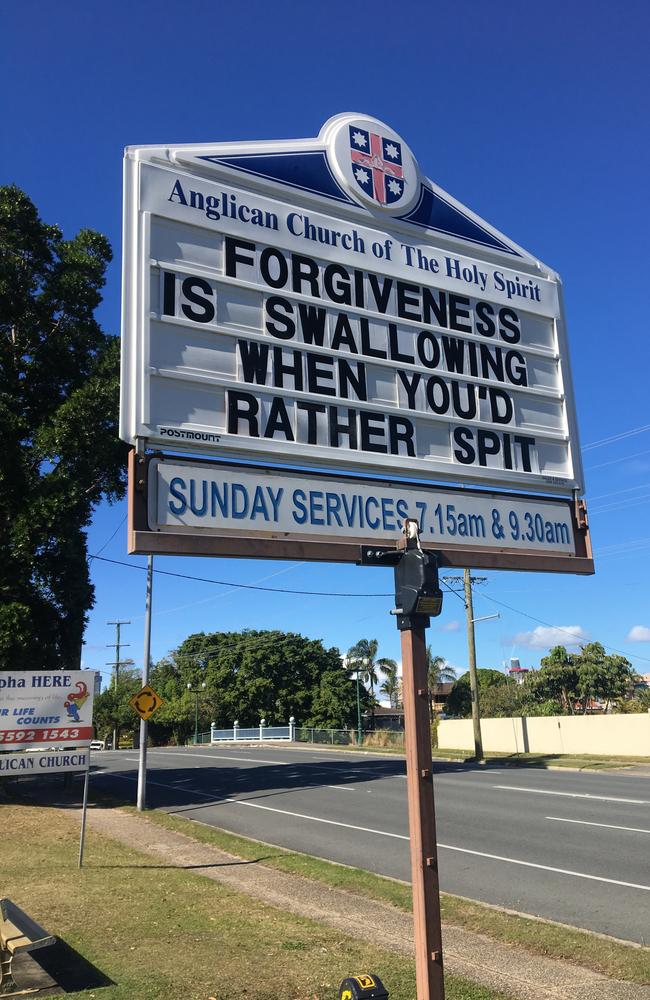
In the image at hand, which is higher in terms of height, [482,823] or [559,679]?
[559,679]

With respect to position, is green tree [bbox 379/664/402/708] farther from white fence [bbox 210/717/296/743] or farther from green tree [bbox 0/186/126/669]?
green tree [bbox 0/186/126/669]

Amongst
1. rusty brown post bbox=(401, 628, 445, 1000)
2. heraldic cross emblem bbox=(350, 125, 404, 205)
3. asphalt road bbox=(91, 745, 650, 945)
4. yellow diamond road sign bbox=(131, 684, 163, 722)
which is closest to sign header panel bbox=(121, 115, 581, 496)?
heraldic cross emblem bbox=(350, 125, 404, 205)

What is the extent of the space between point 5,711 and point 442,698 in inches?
3464

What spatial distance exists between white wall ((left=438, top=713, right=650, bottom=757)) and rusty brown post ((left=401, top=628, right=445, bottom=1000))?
103 ft

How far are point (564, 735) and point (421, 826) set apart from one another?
34.4m

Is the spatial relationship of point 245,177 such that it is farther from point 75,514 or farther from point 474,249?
point 75,514

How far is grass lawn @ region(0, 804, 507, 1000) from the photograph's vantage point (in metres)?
6.08

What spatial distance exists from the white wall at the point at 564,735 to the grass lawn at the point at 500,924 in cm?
2432

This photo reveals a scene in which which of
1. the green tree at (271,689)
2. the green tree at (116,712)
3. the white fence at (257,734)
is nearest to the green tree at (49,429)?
the white fence at (257,734)

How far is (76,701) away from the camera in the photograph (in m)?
12.3

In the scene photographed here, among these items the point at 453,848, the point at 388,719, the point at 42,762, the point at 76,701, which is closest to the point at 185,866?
the point at 42,762

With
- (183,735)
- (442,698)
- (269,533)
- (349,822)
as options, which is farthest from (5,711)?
(442,698)

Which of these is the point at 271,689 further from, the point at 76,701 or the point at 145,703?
the point at 76,701

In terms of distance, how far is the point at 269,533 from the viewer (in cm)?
439
